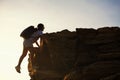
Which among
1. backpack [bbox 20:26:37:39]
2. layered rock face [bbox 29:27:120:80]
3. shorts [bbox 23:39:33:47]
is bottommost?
layered rock face [bbox 29:27:120:80]

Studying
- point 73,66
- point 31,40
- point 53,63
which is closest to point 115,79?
point 73,66

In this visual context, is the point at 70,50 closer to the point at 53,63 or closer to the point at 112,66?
the point at 53,63

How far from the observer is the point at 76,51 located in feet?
131

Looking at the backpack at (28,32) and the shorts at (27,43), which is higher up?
the backpack at (28,32)

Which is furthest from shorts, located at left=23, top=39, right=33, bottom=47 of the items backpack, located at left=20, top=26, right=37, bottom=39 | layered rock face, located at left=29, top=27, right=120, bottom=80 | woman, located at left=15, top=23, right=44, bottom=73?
layered rock face, located at left=29, top=27, right=120, bottom=80

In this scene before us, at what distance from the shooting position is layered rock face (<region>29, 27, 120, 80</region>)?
38875 mm

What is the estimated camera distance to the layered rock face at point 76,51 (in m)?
38.9

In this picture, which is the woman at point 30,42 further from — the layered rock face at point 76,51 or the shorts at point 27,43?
the layered rock face at point 76,51

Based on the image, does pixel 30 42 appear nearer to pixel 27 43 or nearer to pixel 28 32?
pixel 27 43

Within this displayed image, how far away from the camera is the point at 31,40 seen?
133 ft

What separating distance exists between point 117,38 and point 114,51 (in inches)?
64.9

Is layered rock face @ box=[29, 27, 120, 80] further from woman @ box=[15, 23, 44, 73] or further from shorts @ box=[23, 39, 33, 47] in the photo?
shorts @ box=[23, 39, 33, 47]

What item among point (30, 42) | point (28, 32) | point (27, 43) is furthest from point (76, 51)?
point (28, 32)

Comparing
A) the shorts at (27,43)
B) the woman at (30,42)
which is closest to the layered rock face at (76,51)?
the woman at (30,42)
